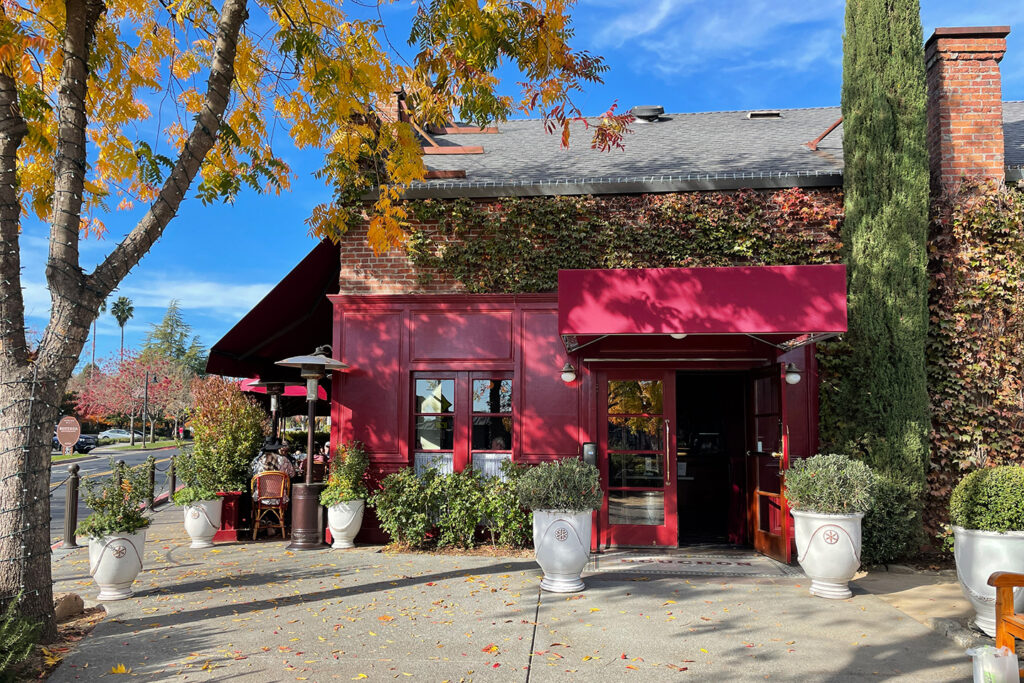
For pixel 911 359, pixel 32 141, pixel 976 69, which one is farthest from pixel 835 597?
pixel 32 141

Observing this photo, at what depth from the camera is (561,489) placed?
674 centimetres

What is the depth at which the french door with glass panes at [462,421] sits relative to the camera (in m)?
9.20

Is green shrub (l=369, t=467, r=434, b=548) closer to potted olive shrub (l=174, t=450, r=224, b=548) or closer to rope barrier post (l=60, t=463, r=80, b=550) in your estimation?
potted olive shrub (l=174, t=450, r=224, b=548)

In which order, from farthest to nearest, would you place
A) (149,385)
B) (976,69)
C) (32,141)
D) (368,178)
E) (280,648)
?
(149,385), (368,178), (976,69), (32,141), (280,648)

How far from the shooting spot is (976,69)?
8688 mm

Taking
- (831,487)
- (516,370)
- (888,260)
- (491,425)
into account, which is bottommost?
(831,487)

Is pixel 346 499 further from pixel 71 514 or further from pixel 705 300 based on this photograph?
pixel 705 300

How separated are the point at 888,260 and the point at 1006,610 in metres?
4.67

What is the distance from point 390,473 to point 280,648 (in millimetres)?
4153

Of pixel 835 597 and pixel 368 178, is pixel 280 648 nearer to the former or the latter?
pixel 835 597

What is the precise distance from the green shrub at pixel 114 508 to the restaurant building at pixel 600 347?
291 cm

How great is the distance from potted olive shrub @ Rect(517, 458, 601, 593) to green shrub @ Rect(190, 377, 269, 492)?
5.13 metres

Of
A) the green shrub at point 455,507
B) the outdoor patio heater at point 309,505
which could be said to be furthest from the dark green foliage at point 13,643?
the green shrub at point 455,507

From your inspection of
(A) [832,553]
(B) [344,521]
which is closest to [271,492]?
(B) [344,521]
